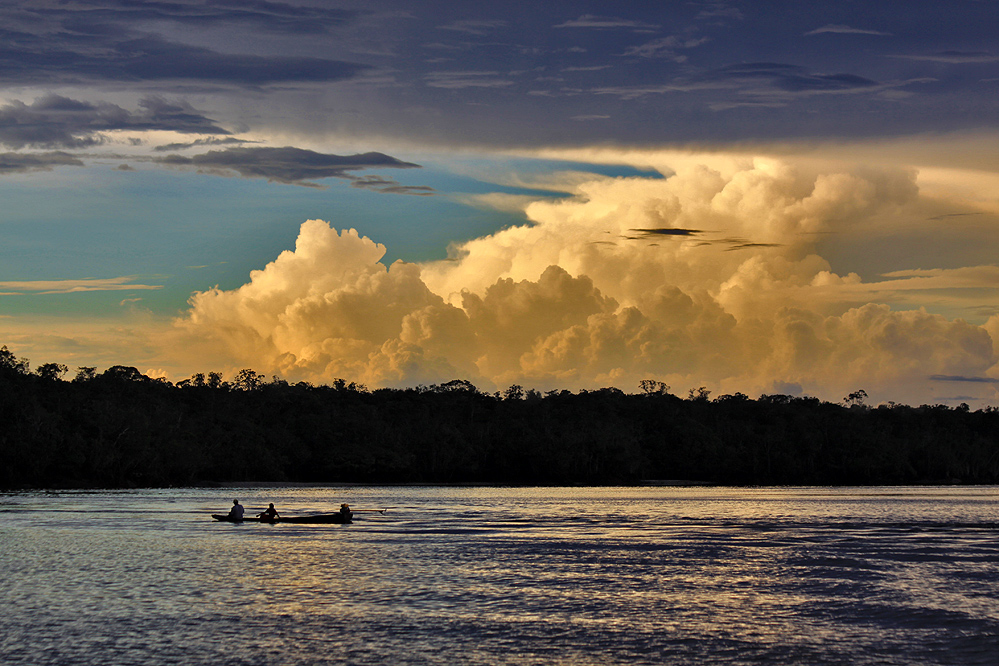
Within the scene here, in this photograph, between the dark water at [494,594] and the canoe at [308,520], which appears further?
the canoe at [308,520]

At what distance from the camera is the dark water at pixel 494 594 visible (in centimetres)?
2833

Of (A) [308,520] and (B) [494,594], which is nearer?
(B) [494,594]

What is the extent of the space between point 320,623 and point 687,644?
11506 mm

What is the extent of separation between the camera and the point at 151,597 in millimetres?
37188

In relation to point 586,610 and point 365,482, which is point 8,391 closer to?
point 365,482

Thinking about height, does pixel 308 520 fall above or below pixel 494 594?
above

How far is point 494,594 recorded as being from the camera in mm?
38438

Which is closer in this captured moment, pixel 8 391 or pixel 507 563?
pixel 507 563

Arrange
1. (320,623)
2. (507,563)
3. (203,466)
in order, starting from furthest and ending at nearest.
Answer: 1. (203,466)
2. (507,563)
3. (320,623)

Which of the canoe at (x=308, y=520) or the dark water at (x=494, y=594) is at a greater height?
the canoe at (x=308, y=520)

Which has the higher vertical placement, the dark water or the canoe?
the canoe

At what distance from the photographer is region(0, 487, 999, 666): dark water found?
2833 centimetres

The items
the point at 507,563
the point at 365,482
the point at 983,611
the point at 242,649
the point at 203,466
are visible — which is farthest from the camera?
the point at 365,482

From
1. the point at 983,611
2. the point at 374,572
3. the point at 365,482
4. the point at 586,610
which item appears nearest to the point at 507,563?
the point at 374,572
